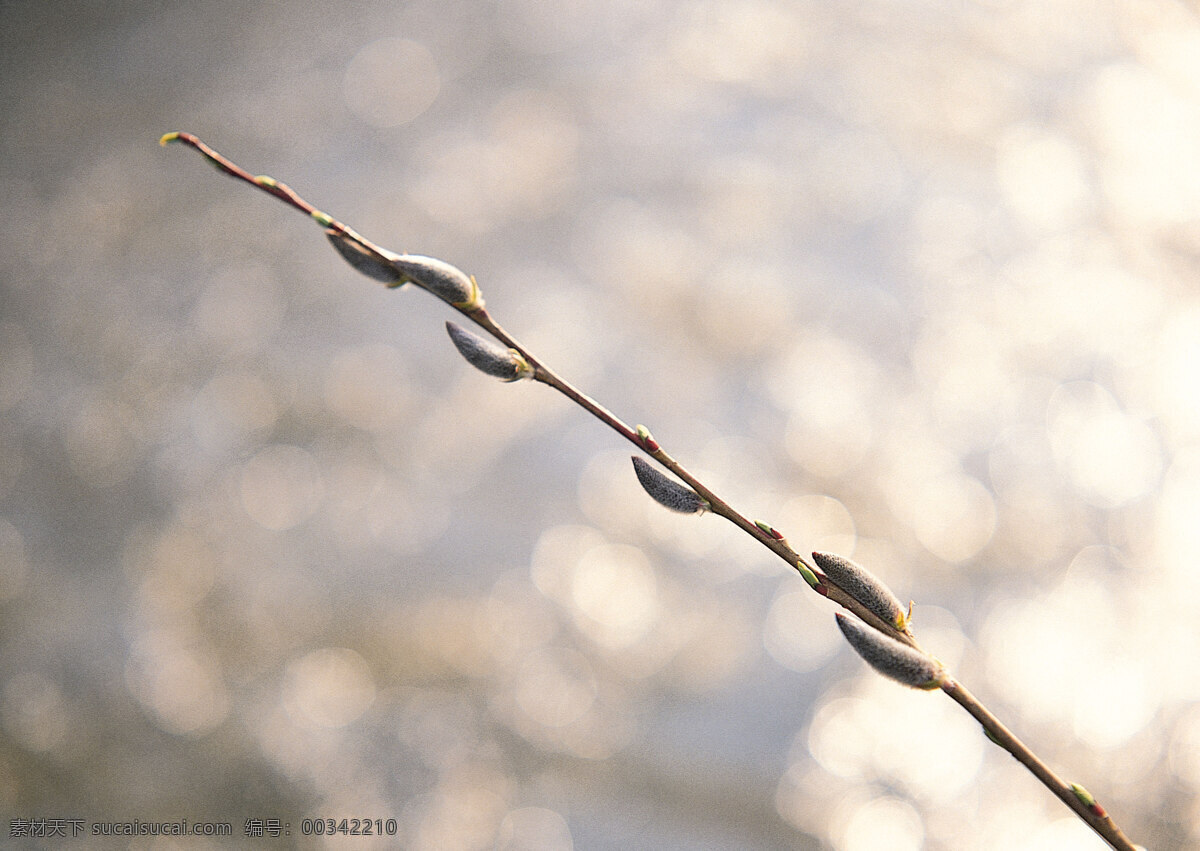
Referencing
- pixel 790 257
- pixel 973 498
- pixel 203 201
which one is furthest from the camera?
pixel 203 201

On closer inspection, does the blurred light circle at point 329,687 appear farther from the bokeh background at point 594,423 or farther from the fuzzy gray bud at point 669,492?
the fuzzy gray bud at point 669,492

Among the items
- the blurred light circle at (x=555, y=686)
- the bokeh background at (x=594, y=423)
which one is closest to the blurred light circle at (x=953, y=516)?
the bokeh background at (x=594, y=423)

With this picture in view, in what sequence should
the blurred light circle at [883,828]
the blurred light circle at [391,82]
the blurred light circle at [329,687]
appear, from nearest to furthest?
1. the blurred light circle at [883,828]
2. the blurred light circle at [329,687]
3. the blurred light circle at [391,82]

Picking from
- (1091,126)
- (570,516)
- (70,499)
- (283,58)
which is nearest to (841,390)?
(570,516)

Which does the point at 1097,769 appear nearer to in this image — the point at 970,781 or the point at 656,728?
the point at 970,781

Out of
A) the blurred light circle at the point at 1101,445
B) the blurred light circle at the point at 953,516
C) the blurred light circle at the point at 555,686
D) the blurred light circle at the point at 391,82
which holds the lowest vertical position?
the blurred light circle at the point at 555,686

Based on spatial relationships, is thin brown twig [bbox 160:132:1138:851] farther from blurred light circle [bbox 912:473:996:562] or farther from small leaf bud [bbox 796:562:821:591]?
blurred light circle [bbox 912:473:996:562]

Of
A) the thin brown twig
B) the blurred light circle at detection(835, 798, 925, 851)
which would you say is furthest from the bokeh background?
the thin brown twig
